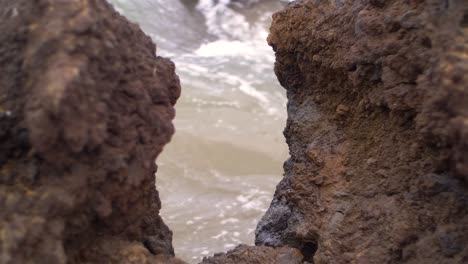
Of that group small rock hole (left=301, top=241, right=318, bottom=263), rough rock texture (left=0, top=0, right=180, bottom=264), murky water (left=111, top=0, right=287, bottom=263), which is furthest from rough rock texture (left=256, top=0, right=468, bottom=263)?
murky water (left=111, top=0, right=287, bottom=263)

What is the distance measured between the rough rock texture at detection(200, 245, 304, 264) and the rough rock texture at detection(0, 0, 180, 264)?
0.26m

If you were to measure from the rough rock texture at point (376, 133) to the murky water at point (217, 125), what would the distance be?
1.61 m

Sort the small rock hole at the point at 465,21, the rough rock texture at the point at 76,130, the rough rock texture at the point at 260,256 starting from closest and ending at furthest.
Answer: the rough rock texture at the point at 76,130, the small rock hole at the point at 465,21, the rough rock texture at the point at 260,256

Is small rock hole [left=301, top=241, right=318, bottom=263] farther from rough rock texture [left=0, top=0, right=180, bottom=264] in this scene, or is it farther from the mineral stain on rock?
rough rock texture [left=0, top=0, right=180, bottom=264]

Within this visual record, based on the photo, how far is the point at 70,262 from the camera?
108 centimetres

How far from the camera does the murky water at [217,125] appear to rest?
3504 mm

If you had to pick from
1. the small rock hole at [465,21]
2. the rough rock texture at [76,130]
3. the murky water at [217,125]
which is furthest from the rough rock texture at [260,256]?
the murky water at [217,125]

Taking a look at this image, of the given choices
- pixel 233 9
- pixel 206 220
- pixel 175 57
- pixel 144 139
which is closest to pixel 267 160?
pixel 206 220

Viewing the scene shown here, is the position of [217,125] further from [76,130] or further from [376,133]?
[76,130]

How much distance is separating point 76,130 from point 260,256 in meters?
0.63

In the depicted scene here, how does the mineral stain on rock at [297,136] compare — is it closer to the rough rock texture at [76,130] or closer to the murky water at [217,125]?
the rough rock texture at [76,130]

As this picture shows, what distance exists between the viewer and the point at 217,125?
4.60 metres

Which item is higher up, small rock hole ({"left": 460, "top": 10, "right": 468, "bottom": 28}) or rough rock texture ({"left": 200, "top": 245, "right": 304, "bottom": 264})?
small rock hole ({"left": 460, "top": 10, "right": 468, "bottom": 28})

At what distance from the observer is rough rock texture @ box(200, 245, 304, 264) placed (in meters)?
1.40
